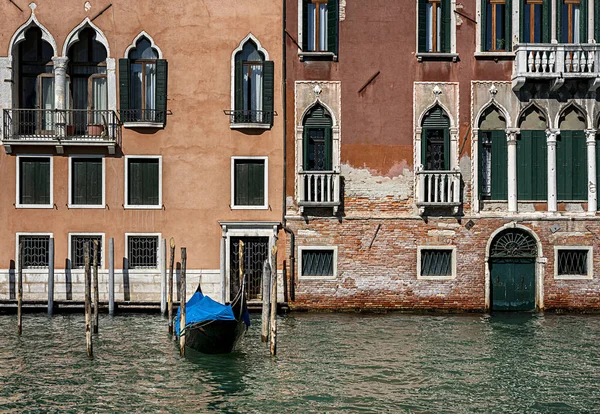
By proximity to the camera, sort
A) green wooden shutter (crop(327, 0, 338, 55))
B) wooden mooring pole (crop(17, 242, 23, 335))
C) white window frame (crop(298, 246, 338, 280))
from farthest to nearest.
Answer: white window frame (crop(298, 246, 338, 280)) → green wooden shutter (crop(327, 0, 338, 55)) → wooden mooring pole (crop(17, 242, 23, 335))

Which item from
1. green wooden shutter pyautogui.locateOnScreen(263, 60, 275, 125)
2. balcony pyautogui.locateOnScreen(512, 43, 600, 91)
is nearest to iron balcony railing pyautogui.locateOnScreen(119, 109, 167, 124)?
green wooden shutter pyautogui.locateOnScreen(263, 60, 275, 125)

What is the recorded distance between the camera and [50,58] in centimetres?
1864

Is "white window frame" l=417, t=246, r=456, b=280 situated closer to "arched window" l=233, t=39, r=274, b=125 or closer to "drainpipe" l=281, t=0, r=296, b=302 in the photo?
"drainpipe" l=281, t=0, r=296, b=302

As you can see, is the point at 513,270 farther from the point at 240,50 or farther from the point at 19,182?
the point at 19,182

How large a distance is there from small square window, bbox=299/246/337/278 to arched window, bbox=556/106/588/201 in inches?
186

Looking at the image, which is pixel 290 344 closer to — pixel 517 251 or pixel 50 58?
pixel 517 251

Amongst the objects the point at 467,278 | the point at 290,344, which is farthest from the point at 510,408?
the point at 467,278

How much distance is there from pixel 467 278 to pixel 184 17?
7.58 meters

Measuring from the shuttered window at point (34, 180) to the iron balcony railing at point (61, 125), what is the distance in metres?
0.51

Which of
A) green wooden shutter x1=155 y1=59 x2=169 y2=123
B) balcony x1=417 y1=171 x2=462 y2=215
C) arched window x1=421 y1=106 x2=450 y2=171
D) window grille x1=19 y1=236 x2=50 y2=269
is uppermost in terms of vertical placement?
green wooden shutter x1=155 y1=59 x2=169 y2=123

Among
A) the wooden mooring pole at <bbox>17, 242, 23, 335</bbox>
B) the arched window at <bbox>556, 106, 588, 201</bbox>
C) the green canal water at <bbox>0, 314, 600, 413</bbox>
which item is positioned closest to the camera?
the green canal water at <bbox>0, 314, 600, 413</bbox>

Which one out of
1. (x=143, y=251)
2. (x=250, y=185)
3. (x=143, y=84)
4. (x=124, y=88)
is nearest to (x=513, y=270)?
(x=250, y=185)

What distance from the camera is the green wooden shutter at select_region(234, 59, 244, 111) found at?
1841cm

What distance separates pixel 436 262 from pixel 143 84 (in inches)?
268
